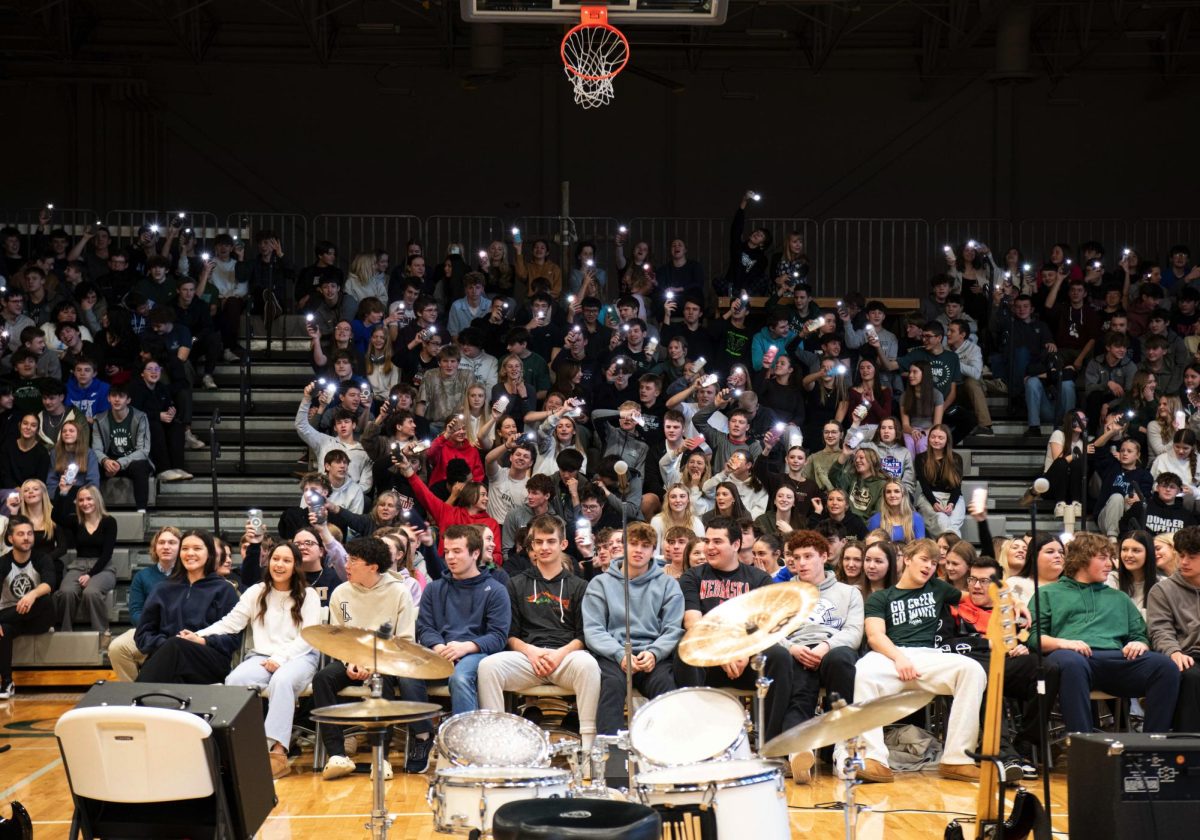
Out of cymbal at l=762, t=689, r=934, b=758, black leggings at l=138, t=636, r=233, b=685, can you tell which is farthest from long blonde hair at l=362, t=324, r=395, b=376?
cymbal at l=762, t=689, r=934, b=758

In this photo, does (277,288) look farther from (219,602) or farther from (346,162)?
(219,602)

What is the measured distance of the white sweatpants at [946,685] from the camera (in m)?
7.96

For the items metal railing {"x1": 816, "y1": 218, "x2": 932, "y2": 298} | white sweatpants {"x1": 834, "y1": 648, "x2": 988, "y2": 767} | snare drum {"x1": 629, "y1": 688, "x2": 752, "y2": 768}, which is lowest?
white sweatpants {"x1": 834, "y1": 648, "x2": 988, "y2": 767}

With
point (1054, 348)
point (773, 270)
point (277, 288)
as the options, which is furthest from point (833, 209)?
point (277, 288)

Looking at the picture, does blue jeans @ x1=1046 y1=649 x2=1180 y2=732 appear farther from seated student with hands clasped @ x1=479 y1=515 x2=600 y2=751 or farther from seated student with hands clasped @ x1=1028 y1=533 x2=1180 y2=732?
seated student with hands clasped @ x1=479 y1=515 x2=600 y2=751

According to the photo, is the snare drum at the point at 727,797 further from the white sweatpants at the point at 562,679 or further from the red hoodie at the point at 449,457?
the red hoodie at the point at 449,457

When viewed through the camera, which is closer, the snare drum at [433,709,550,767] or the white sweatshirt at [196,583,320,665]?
the snare drum at [433,709,550,767]

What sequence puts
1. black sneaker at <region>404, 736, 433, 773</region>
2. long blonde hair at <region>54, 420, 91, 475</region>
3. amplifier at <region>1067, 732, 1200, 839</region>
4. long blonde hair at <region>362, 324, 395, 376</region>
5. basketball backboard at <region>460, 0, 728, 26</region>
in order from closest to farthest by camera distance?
amplifier at <region>1067, 732, 1200, 839</region> < black sneaker at <region>404, 736, 433, 773</region> < basketball backboard at <region>460, 0, 728, 26</region> < long blonde hair at <region>54, 420, 91, 475</region> < long blonde hair at <region>362, 324, 395, 376</region>

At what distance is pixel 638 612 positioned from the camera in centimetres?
830

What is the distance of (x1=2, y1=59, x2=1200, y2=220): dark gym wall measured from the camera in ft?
60.5

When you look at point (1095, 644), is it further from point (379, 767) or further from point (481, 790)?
point (379, 767)

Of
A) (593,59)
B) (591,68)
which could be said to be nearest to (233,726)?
(591,68)

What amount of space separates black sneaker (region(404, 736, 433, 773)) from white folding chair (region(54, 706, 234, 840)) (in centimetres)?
275

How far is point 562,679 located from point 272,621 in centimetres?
173
